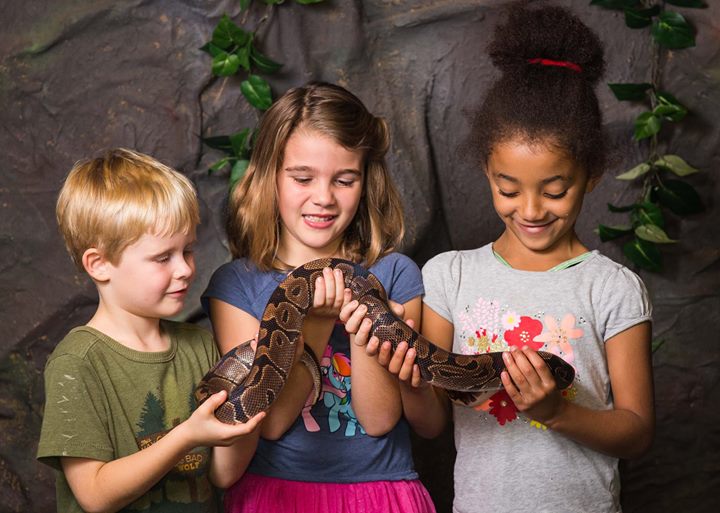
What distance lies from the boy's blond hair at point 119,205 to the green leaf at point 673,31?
7.58 feet

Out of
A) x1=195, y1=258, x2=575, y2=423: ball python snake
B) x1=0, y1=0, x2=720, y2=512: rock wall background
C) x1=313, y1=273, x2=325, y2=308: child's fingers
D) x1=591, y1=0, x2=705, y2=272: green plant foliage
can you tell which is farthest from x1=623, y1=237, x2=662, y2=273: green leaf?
x1=313, y1=273, x2=325, y2=308: child's fingers

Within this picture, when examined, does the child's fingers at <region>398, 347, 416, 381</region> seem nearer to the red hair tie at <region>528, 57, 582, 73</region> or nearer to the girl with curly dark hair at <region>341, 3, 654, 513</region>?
the girl with curly dark hair at <region>341, 3, 654, 513</region>

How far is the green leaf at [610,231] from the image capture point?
375 cm

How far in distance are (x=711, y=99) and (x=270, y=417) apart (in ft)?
8.21

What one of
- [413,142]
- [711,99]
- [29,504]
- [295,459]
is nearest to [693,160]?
[711,99]

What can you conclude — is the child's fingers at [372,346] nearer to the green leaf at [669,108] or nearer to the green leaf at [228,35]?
the green leaf at [228,35]

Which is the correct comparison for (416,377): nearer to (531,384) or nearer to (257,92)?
(531,384)

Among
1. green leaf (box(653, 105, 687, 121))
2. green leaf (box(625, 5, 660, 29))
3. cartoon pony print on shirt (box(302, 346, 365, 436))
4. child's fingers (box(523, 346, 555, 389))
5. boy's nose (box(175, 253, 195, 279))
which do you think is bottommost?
cartoon pony print on shirt (box(302, 346, 365, 436))

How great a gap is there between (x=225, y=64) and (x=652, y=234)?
79.9 inches

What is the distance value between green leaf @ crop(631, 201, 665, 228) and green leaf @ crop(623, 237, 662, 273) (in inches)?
3.6

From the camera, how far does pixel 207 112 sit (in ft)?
12.1

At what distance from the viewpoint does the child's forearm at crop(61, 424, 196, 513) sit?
2045 millimetres

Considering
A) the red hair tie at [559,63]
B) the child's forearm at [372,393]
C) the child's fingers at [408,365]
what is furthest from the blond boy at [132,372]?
the red hair tie at [559,63]

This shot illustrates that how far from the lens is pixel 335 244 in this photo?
109 inches
